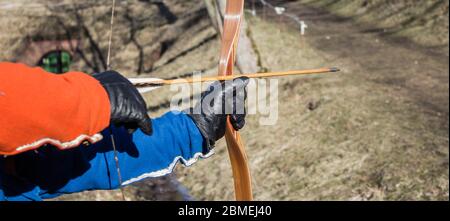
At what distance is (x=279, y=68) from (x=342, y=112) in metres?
3.08

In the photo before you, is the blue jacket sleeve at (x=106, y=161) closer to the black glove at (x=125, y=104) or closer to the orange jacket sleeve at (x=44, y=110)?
the black glove at (x=125, y=104)

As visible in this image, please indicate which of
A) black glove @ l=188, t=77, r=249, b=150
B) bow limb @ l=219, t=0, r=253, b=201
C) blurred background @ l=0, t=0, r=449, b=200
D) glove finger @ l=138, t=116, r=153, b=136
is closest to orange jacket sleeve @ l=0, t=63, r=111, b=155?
glove finger @ l=138, t=116, r=153, b=136

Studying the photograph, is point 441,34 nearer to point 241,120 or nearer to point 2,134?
point 241,120

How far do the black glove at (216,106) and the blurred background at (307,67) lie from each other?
4035 millimetres

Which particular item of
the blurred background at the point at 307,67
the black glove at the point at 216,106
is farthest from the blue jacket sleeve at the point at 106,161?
the blurred background at the point at 307,67

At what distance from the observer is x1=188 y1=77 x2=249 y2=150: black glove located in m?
3.45

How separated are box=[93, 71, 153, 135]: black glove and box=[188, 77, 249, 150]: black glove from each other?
22.7 inches

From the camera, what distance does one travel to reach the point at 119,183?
3352 mm

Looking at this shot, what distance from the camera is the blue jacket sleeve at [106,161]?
10.2 ft

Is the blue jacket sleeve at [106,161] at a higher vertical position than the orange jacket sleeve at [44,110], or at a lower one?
lower

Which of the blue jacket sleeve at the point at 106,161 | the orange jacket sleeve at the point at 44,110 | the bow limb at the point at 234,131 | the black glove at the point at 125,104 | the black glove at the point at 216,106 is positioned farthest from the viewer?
the bow limb at the point at 234,131

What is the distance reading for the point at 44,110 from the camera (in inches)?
98.0

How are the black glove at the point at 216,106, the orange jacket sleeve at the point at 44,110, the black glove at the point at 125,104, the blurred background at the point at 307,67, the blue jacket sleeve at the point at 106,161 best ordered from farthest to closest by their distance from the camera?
the blurred background at the point at 307,67
the black glove at the point at 216,106
the blue jacket sleeve at the point at 106,161
the black glove at the point at 125,104
the orange jacket sleeve at the point at 44,110
